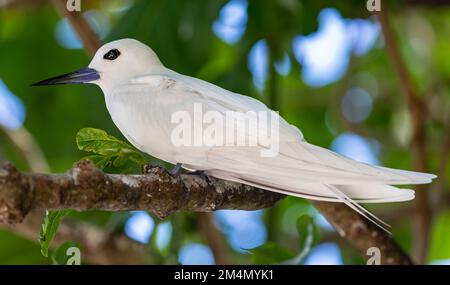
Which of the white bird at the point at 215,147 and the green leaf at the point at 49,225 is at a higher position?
the white bird at the point at 215,147

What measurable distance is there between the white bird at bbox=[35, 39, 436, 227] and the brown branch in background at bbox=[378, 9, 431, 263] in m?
1.05

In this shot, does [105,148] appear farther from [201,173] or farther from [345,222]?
[345,222]

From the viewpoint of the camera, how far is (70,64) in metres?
2.60

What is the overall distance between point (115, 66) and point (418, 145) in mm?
1370

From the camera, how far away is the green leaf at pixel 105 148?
148 cm

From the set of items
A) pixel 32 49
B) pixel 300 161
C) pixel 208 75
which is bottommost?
pixel 300 161

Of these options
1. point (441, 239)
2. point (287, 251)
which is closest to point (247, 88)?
point (287, 251)

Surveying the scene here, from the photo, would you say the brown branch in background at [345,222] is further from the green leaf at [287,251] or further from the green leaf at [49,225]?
the green leaf at [49,225]

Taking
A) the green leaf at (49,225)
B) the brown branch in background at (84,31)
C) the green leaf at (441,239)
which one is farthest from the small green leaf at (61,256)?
the green leaf at (441,239)

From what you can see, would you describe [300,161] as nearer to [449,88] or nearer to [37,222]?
[37,222]

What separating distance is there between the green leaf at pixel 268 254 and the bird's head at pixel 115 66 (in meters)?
0.58

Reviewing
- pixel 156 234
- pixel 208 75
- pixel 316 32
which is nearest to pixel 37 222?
pixel 156 234

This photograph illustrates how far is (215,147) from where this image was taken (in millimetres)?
1479

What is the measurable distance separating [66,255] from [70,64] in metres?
1.00
